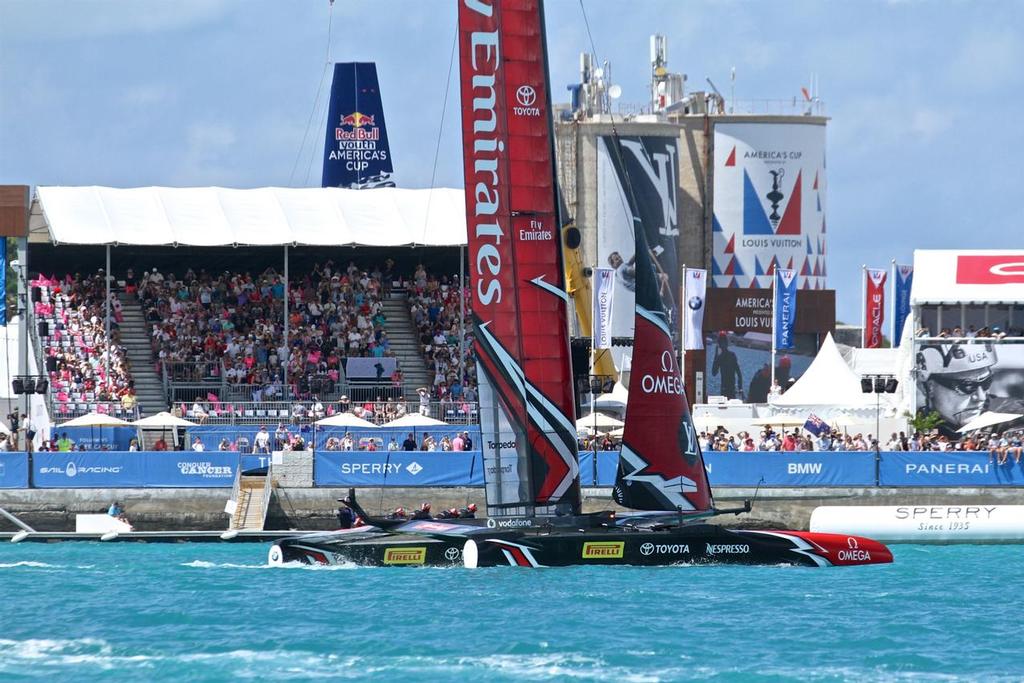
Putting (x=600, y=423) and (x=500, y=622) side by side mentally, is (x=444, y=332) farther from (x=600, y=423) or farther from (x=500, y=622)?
(x=500, y=622)

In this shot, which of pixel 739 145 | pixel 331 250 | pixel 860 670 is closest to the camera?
pixel 860 670

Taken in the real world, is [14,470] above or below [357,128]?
below

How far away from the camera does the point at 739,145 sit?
7819 centimetres

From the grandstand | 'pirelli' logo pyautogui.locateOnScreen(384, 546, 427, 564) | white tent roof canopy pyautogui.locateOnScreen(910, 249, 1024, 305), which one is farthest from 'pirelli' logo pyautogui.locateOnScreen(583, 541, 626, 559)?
white tent roof canopy pyautogui.locateOnScreen(910, 249, 1024, 305)

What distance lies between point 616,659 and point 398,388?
27.4 metres

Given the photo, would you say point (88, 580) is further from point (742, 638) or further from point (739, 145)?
point (739, 145)

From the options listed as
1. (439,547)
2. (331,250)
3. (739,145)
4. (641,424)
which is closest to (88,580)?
(439,547)

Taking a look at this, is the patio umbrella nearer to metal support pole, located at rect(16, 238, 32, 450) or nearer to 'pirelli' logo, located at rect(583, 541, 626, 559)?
metal support pole, located at rect(16, 238, 32, 450)

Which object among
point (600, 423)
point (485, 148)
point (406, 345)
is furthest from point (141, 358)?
point (485, 148)

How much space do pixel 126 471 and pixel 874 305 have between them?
3229cm

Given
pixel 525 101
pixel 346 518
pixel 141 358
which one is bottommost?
pixel 346 518

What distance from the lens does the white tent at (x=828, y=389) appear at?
54344 mm

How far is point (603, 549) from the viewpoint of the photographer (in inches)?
1362

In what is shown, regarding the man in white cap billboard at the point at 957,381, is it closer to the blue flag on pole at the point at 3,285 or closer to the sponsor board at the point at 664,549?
the sponsor board at the point at 664,549
